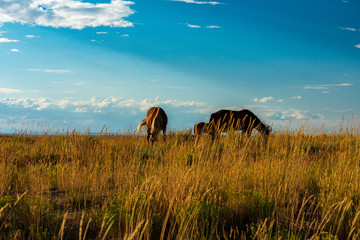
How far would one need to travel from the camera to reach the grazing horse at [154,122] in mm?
11094

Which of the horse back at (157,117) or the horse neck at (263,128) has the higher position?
the horse back at (157,117)

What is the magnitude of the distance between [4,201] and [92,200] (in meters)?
1.08

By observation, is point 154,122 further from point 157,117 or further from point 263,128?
point 263,128

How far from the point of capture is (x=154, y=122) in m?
11.1

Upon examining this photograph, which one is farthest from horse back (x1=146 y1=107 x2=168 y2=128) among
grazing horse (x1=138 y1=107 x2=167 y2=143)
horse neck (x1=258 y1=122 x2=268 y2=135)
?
horse neck (x1=258 y1=122 x2=268 y2=135)

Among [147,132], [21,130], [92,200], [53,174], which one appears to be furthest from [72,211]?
[21,130]

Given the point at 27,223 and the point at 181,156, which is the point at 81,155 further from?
the point at 27,223

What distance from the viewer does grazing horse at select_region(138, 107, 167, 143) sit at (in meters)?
Answer: 11.1

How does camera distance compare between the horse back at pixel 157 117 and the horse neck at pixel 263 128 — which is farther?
the horse back at pixel 157 117

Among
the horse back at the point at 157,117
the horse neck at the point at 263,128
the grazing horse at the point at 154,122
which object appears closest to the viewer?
the horse neck at the point at 263,128

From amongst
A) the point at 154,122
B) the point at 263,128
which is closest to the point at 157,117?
the point at 154,122

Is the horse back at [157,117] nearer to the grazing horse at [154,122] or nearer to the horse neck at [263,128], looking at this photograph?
the grazing horse at [154,122]

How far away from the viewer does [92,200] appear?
416cm

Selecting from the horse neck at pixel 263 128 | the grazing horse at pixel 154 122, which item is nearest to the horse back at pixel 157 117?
the grazing horse at pixel 154 122
